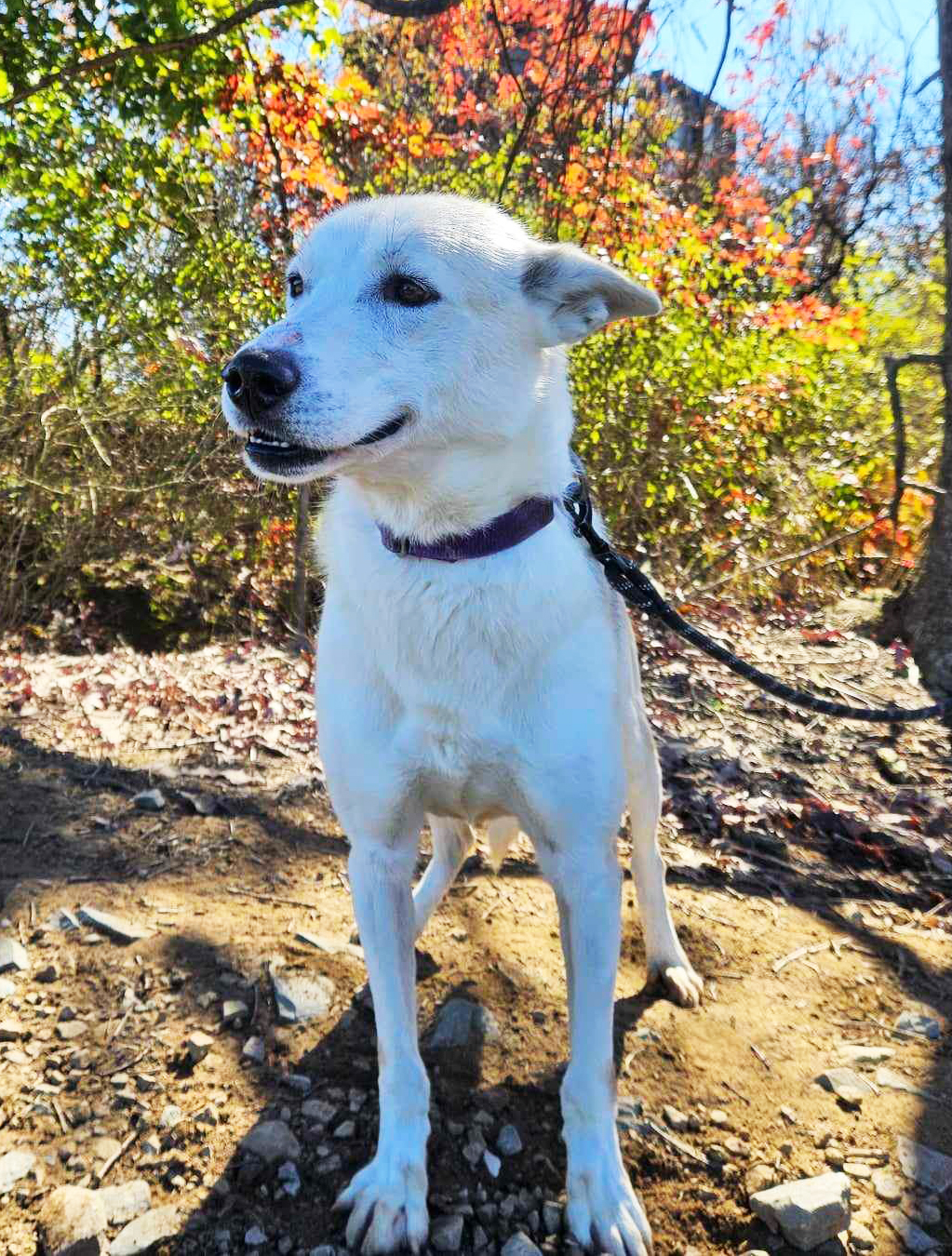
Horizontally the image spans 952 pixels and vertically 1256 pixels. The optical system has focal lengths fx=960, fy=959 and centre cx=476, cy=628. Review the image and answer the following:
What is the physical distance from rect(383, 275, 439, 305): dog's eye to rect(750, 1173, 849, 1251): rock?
6.29ft

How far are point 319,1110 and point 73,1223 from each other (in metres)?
0.52

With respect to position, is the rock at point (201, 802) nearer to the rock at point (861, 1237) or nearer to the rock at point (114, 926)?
the rock at point (114, 926)

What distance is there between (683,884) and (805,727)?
61.8 inches

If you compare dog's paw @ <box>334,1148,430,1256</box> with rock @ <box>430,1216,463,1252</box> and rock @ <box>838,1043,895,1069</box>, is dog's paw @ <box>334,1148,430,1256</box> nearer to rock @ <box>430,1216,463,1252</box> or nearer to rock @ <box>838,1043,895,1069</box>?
rock @ <box>430,1216,463,1252</box>

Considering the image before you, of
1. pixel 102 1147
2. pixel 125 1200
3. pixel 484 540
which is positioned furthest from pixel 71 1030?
pixel 484 540

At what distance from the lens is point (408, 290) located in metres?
1.97

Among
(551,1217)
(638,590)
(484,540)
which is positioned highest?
(484,540)

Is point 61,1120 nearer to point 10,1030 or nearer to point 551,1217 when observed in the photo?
point 10,1030

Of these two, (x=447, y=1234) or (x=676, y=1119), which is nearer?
(x=447, y=1234)

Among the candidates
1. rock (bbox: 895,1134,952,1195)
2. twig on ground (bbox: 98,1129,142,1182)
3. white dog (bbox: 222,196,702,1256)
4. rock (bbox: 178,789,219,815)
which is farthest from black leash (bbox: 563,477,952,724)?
rock (bbox: 178,789,219,815)

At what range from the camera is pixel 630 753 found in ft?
7.91

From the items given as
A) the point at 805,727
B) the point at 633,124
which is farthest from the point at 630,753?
the point at 633,124

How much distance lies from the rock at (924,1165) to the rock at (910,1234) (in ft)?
0.33

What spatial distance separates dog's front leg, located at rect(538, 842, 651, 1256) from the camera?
6.25 ft
